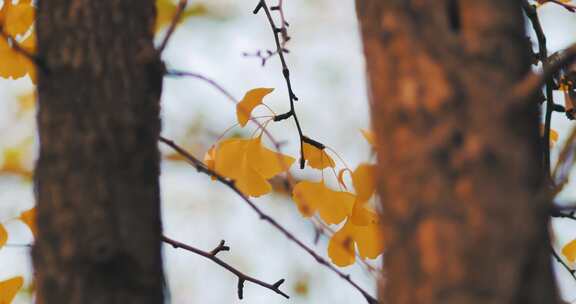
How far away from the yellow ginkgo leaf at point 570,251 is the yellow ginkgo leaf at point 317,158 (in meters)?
0.50

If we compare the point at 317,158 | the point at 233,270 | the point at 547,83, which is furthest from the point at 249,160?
the point at 547,83

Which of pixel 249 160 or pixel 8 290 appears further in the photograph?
pixel 249 160

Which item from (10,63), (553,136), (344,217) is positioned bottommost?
(344,217)

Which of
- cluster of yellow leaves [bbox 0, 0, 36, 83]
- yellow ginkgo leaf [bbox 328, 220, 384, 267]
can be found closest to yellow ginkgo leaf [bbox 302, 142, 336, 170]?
yellow ginkgo leaf [bbox 328, 220, 384, 267]

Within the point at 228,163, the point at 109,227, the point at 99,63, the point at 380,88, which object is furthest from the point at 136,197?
the point at 228,163

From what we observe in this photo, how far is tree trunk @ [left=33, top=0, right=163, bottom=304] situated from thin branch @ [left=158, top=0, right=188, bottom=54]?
0.05 ft

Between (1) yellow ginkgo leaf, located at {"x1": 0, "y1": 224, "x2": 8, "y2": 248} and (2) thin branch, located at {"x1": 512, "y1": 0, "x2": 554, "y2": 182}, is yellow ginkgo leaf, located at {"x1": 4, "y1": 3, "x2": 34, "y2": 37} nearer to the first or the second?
(1) yellow ginkgo leaf, located at {"x1": 0, "y1": 224, "x2": 8, "y2": 248}

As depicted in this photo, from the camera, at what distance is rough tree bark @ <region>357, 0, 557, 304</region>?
591mm

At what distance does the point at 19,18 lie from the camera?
44.7 inches

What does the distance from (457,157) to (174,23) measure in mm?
356

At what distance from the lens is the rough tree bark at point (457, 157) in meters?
0.59

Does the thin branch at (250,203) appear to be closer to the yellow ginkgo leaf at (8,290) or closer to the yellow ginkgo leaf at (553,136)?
the yellow ginkgo leaf at (8,290)

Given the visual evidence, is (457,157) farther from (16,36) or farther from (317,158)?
(16,36)

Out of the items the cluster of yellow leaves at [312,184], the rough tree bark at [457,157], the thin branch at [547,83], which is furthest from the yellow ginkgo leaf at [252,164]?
the rough tree bark at [457,157]
